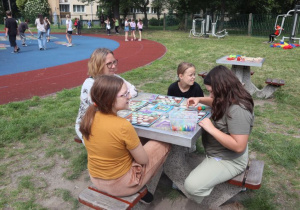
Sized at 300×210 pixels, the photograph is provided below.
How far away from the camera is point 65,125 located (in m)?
4.44

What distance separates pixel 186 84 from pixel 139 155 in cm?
169

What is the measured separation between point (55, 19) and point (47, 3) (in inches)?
162

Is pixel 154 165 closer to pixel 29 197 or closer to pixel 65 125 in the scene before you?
pixel 29 197

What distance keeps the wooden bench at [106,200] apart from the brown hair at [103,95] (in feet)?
1.73

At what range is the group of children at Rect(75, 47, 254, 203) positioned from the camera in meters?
1.82

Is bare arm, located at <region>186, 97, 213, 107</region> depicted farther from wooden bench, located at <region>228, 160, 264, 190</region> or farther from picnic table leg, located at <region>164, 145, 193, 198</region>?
wooden bench, located at <region>228, 160, 264, 190</region>

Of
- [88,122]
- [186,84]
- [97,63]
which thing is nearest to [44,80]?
[97,63]

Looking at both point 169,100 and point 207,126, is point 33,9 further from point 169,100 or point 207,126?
point 207,126

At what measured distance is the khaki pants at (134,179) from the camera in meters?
1.96

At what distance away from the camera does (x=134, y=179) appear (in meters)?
2.01

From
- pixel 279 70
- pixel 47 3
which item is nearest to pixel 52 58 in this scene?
pixel 279 70

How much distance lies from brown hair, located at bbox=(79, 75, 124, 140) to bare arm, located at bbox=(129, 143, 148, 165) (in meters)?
0.33

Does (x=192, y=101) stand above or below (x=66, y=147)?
above

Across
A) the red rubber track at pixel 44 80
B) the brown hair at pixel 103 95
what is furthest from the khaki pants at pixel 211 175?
the red rubber track at pixel 44 80
